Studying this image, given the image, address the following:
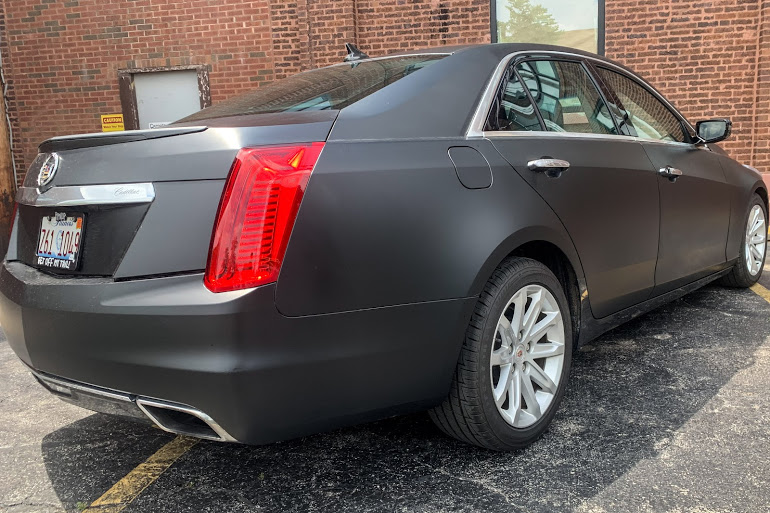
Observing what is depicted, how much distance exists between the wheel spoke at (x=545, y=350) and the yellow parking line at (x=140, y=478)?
4.87 ft

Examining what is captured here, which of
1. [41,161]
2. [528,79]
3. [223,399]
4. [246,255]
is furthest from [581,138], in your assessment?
[41,161]

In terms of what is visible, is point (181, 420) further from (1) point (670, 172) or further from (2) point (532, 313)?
(1) point (670, 172)

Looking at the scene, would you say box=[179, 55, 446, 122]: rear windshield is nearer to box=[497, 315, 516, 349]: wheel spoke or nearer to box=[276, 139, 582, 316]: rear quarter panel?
box=[276, 139, 582, 316]: rear quarter panel

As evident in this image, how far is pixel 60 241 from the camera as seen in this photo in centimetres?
221

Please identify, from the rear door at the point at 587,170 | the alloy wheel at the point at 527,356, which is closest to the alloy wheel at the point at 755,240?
the rear door at the point at 587,170

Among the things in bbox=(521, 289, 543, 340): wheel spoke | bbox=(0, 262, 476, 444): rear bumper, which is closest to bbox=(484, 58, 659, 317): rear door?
bbox=(521, 289, 543, 340): wheel spoke

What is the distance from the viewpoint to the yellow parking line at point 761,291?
15.7 ft

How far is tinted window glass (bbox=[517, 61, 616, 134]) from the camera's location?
295 cm

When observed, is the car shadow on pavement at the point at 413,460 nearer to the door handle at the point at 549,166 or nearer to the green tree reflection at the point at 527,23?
the door handle at the point at 549,166

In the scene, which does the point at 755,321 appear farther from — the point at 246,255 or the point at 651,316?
the point at 246,255

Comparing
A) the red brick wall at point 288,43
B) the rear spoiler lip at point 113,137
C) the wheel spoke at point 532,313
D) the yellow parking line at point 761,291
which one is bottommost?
the yellow parking line at point 761,291

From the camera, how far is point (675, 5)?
8.24 metres

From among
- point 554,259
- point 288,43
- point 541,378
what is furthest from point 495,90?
point 288,43

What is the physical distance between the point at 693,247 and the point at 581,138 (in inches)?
51.7
